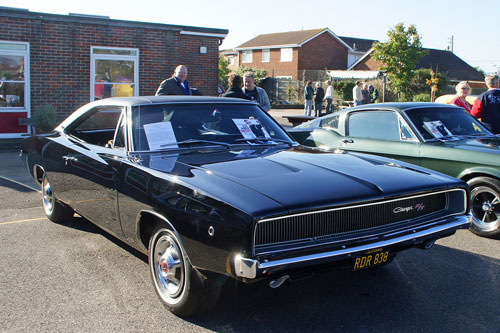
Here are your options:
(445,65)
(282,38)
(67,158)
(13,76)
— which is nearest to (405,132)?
(67,158)

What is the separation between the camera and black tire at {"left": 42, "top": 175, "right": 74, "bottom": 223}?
5805 mm

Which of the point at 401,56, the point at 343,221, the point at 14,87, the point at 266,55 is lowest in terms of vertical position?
the point at 343,221

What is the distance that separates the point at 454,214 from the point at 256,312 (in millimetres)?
1670

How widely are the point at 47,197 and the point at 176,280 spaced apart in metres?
3.22

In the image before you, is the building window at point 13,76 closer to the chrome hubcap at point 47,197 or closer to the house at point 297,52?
the chrome hubcap at point 47,197

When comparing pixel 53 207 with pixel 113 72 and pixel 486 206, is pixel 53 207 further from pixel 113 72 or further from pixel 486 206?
pixel 113 72

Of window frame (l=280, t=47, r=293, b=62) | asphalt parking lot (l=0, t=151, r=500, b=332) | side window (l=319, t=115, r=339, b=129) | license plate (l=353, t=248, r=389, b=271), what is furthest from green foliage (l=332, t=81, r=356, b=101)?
license plate (l=353, t=248, r=389, b=271)

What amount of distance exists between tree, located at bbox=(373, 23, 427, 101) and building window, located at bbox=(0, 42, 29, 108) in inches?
1070

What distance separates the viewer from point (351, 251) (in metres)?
3.17

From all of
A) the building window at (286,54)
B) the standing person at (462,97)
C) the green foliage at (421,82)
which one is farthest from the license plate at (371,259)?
the building window at (286,54)

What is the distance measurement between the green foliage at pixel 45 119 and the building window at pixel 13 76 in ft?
2.11

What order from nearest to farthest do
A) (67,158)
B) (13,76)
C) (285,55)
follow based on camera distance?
(67,158), (13,76), (285,55)

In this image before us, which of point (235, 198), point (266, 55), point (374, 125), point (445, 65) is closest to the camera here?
point (235, 198)

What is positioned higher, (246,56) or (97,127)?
(246,56)
